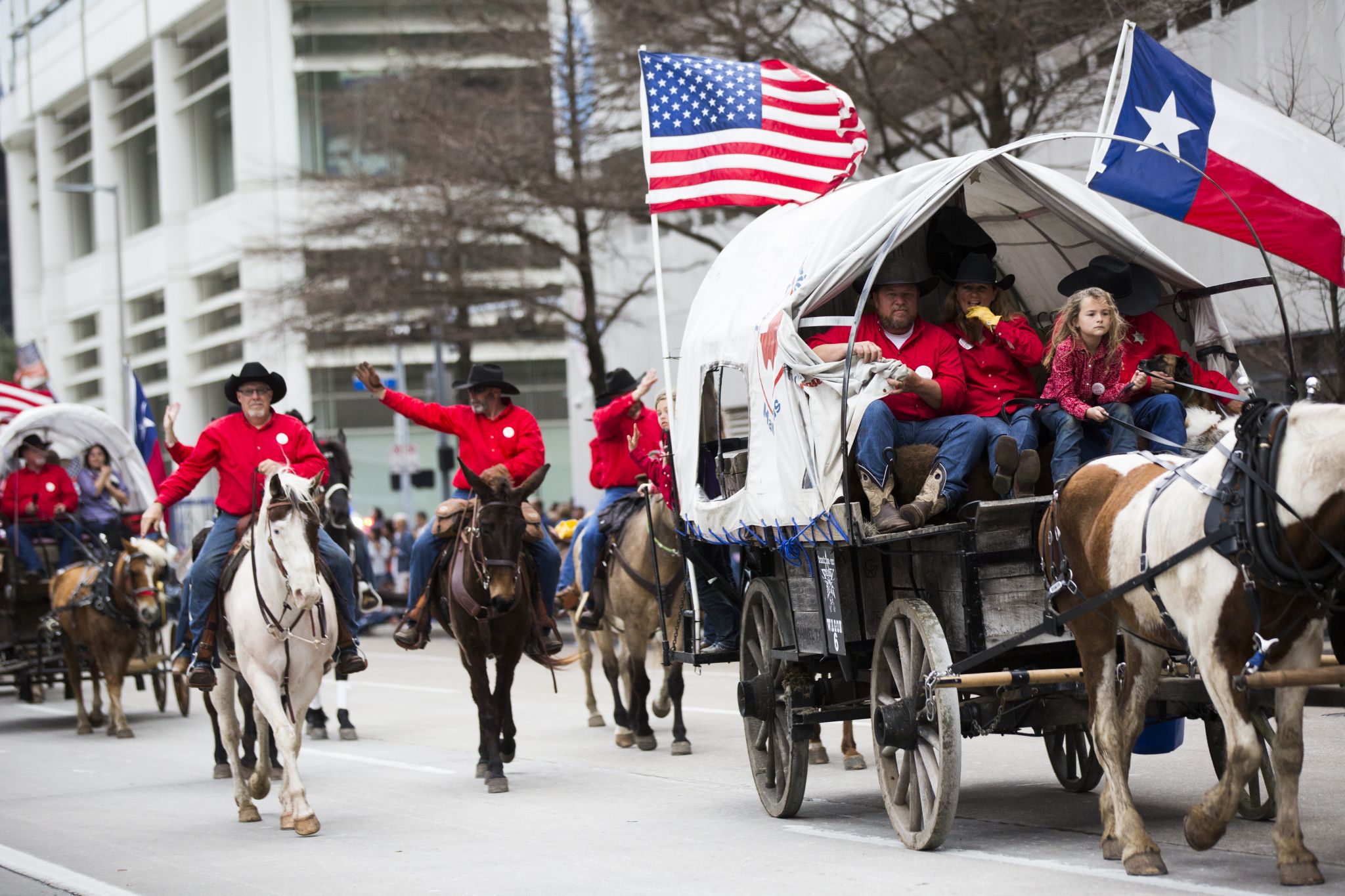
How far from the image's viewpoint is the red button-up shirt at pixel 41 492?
18.1 m

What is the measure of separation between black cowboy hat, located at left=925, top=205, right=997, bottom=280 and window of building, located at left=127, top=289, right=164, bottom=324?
52984mm

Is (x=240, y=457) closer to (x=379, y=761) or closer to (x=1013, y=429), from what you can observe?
(x=379, y=761)

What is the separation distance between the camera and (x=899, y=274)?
912 centimetres

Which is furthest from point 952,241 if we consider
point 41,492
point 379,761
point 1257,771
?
point 41,492

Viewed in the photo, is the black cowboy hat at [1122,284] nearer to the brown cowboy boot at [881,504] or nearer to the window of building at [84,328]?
the brown cowboy boot at [881,504]

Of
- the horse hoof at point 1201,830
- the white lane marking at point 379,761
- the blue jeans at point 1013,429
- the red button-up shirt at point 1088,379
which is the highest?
the red button-up shirt at point 1088,379

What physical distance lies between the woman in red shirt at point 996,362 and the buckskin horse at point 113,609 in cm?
996

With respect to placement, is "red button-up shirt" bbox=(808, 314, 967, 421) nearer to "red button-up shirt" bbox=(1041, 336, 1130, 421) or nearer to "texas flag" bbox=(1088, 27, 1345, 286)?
"red button-up shirt" bbox=(1041, 336, 1130, 421)

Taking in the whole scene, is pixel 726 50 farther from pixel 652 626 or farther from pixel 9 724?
pixel 9 724

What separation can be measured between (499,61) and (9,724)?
14.5m

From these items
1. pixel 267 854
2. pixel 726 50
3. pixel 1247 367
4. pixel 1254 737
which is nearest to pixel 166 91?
pixel 726 50

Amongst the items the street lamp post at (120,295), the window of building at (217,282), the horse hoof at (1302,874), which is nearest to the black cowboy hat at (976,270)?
the horse hoof at (1302,874)

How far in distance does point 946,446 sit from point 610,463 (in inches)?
245

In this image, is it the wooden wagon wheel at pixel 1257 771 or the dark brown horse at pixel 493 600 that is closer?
the wooden wagon wheel at pixel 1257 771
